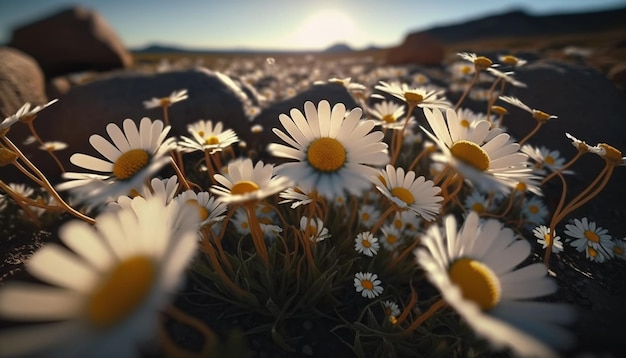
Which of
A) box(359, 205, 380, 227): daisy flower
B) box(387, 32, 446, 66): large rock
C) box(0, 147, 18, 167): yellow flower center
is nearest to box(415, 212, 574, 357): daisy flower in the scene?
box(359, 205, 380, 227): daisy flower

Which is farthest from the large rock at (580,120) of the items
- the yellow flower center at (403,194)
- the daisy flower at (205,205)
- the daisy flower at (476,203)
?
the daisy flower at (205,205)

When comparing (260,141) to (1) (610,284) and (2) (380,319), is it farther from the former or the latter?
(1) (610,284)

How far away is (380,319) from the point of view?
1.80 m

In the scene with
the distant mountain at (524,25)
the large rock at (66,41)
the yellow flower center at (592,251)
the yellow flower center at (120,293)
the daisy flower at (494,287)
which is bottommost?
the distant mountain at (524,25)

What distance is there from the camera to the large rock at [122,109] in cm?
346

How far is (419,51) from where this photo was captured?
1470 centimetres

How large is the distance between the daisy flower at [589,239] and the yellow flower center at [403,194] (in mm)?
1335

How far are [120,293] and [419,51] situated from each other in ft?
52.8

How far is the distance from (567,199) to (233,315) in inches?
131

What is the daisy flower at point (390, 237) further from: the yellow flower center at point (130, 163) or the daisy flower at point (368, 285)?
the yellow flower center at point (130, 163)

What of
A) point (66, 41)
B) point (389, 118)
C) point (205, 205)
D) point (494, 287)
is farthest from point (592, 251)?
point (66, 41)

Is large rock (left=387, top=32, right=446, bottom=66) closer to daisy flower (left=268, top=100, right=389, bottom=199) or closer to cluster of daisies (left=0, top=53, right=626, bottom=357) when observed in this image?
cluster of daisies (left=0, top=53, right=626, bottom=357)

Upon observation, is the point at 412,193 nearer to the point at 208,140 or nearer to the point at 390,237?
the point at 390,237

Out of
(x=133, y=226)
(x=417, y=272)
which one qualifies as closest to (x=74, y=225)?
(x=133, y=226)
